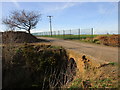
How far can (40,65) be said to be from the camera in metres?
9.58

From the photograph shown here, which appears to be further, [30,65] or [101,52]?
[30,65]

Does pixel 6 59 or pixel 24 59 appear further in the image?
pixel 24 59

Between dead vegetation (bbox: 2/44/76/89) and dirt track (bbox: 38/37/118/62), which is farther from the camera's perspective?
dead vegetation (bbox: 2/44/76/89)

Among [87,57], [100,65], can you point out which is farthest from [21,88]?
[100,65]

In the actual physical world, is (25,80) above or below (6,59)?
below

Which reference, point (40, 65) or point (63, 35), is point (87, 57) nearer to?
point (40, 65)

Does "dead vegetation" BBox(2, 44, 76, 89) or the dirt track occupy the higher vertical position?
the dirt track

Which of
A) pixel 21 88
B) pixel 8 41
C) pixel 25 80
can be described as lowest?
pixel 21 88

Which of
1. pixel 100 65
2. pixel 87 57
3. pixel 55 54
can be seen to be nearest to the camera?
pixel 100 65

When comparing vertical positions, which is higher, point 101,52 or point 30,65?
point 101,52

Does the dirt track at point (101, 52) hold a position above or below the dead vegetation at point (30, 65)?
above

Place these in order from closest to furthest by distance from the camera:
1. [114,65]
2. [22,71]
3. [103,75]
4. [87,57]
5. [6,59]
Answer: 1. [103,75]
2. [114,65]
3. [87,57]
4. [6,59]
5. [22,71]

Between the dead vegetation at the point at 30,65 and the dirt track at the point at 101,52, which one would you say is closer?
the dirt track at the point at 101,52

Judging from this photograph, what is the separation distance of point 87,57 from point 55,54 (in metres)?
4.27
